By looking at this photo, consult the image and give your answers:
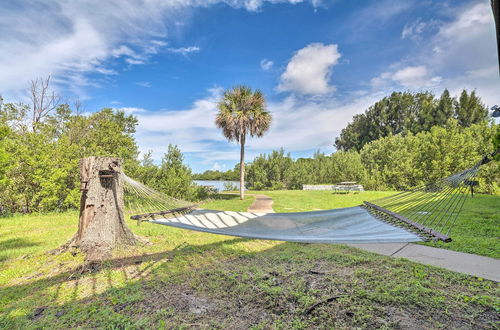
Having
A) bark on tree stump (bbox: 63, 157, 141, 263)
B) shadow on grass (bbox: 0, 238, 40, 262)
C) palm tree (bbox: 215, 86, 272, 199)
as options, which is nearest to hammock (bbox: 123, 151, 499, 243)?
bark on tree stump (bbox: 63, 157, 141, 263)

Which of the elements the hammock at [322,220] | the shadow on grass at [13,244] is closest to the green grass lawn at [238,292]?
the shadow on grass at [13,244]

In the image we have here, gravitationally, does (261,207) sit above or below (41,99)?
below

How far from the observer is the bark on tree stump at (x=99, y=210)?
2.73 meters

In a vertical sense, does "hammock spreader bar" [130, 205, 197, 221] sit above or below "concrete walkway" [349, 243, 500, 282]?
above

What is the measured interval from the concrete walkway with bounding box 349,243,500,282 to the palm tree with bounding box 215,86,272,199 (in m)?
6.26

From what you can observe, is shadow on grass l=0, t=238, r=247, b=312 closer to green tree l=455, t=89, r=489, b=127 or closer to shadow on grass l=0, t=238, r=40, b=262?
shadow on grass l=0, t=238, r=40, b=262

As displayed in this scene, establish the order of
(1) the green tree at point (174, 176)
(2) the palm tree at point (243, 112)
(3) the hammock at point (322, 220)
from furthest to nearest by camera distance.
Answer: (2) the palm tree at point (243, 112)
(1) the green tree at point (174, 176)
(3) the hammock at point (322, 220)

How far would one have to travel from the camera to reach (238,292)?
1882 mm

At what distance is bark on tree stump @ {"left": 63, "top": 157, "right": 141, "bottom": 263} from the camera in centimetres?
273

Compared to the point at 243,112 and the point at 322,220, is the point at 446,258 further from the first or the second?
the point at 243,112

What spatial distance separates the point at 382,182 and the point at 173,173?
36.5ft

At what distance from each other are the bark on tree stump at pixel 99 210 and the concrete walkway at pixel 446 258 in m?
3.23

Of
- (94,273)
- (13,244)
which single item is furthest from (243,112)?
(94,273)

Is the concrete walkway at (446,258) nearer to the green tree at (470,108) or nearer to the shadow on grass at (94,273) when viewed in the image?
the shadow on grass at (94,273)
